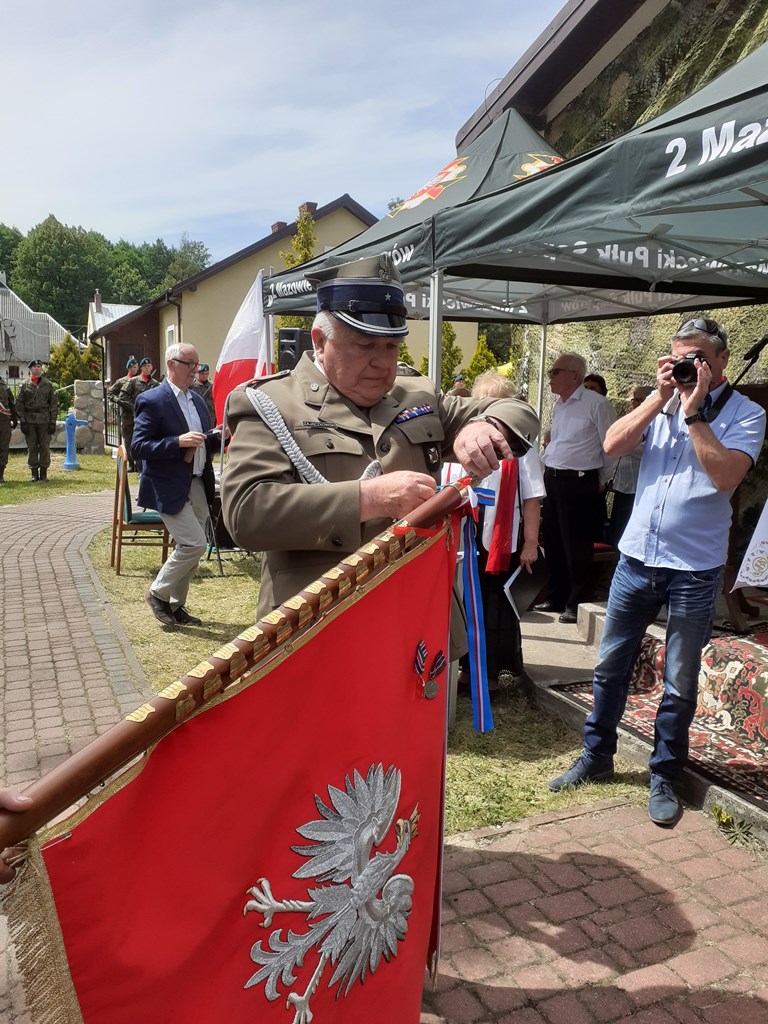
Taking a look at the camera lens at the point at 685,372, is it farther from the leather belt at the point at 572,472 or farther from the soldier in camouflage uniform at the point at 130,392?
the soldier in camouflage uniform at the point at 130,392

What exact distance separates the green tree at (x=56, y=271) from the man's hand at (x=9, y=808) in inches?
3492

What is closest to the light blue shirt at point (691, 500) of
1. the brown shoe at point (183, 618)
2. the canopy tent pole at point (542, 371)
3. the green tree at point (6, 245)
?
the brown shoe at point (183, 618)

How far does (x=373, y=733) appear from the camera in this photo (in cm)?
170

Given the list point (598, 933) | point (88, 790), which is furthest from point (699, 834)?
point (88, 790)

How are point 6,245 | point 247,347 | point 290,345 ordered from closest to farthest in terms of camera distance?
1. point 247,347
2. point 290,345
3. point 6,245

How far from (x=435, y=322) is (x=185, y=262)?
90243mm

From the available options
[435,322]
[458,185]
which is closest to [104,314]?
[458,185]

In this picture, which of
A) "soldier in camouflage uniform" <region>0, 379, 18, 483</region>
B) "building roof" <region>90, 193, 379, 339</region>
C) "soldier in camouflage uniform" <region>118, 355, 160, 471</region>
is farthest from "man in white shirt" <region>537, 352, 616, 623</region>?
"building roof" <region>90, 193, 379, 339</region>

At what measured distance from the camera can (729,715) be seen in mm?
4266

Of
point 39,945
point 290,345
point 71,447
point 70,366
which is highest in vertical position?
point 70,366

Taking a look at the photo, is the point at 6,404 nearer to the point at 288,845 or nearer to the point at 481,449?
the point at 481,449

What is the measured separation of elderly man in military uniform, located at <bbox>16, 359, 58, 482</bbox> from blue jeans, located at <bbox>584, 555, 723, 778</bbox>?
13859 mm

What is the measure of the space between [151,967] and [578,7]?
1103 centimetres

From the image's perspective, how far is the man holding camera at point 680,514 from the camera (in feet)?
10.6
